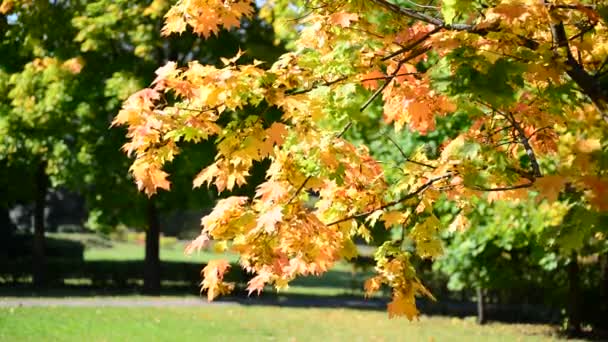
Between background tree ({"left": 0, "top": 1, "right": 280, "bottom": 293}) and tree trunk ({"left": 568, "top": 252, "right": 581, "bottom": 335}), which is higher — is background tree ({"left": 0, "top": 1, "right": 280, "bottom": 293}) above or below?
above

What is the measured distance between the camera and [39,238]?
2600cm

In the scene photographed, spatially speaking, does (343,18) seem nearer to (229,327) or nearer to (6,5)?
(229,327)

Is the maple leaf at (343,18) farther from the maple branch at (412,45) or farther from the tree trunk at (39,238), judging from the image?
the tree trunk at (39,238)

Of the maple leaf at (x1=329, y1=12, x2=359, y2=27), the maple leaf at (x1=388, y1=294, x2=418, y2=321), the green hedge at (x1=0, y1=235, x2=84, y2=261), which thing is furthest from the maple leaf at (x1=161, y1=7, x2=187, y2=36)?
the green hedge at (x1=0, y1=235, x2=84, y2=261)

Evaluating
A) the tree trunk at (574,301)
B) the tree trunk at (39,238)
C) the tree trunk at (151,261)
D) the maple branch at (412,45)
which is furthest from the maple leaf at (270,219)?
the tree trunk at (39,238)

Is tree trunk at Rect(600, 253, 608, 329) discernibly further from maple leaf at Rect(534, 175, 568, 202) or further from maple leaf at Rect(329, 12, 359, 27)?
maple leaf at Rect(534, 175, 568, 202)

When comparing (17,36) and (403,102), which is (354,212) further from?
(17,36)

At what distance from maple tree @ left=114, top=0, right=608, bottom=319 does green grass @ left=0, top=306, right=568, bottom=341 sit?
9282mm

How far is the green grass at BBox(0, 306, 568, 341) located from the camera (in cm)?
1442

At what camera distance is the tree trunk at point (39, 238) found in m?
26.0

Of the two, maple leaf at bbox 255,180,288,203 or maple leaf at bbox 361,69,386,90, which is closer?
maple leaf at bbox 255,180,288,203

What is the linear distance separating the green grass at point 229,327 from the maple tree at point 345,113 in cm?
928

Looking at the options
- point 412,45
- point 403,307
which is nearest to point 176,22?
point 412,45

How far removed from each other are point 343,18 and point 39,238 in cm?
2295
